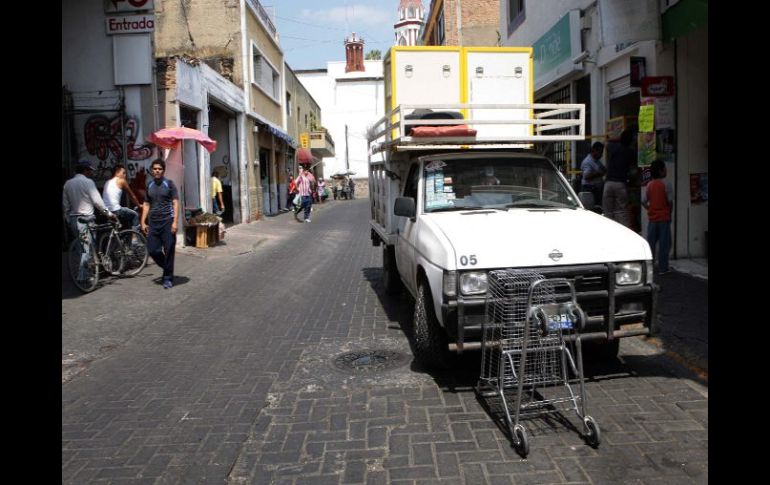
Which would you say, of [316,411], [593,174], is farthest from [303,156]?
[316,411]

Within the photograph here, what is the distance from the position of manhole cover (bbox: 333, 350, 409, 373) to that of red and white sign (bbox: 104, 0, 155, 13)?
381 inches

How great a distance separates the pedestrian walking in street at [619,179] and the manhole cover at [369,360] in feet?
17.8

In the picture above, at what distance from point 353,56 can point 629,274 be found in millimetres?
63637

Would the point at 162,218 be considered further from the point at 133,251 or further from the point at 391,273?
the point at 391,273

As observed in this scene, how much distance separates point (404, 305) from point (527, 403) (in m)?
3.70

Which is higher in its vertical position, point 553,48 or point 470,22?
point 470,22

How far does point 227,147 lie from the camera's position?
20.8m

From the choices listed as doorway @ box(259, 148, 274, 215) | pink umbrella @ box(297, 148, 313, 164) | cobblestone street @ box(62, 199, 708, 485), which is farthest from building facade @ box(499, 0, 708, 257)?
pink umbrella @ box(297, 148, 313, 164)

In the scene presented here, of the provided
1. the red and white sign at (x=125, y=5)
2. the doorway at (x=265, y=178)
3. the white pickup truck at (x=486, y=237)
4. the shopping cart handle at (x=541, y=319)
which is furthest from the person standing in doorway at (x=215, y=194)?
the shopping cart handle at (x=541, y=319)

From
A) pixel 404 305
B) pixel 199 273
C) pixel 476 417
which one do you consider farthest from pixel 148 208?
pixel 476 417

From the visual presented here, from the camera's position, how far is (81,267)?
9.02m

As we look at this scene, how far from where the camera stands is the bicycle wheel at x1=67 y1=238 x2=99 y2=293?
9000mm

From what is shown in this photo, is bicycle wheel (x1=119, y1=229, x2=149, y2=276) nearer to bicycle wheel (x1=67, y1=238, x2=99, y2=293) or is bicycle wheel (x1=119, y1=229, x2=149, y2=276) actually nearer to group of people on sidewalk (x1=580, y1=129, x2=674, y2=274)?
bicycle wheel (x1=67, y1=238, x2=99, y2=293)

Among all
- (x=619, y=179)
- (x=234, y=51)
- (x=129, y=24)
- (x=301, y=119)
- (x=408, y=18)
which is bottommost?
(x=619, y=179)
